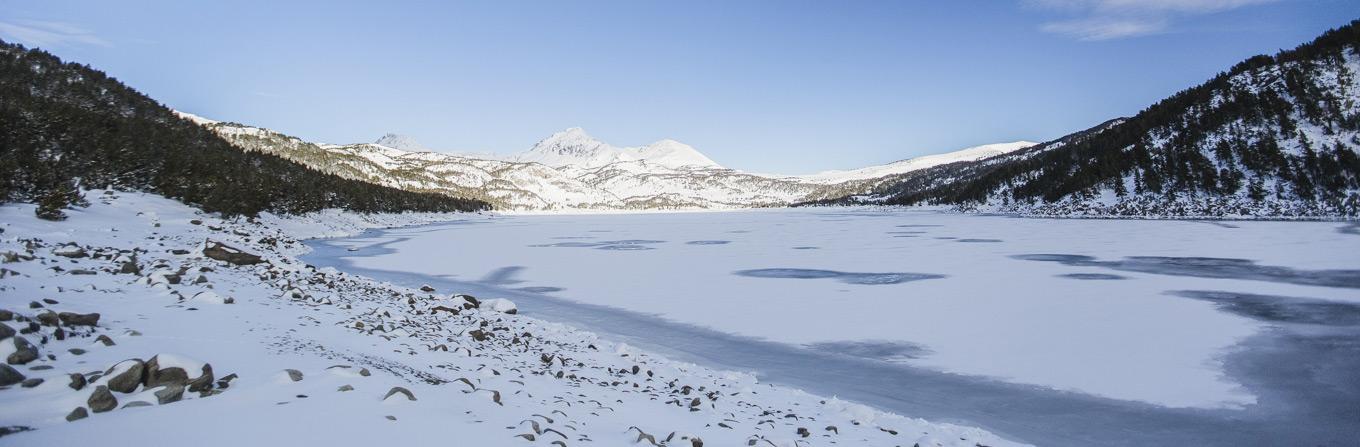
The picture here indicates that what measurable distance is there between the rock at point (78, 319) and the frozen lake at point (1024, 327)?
8.07 meters

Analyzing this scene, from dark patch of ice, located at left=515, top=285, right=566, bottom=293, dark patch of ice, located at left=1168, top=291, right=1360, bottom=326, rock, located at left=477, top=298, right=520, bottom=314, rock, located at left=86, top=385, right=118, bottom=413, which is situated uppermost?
rock, located at left=86, top=385, right=118, bottom=413

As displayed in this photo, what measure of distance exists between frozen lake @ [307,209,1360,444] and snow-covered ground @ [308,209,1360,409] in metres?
0.07

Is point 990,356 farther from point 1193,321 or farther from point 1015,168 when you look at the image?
point 1015,168

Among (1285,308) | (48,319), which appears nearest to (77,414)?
(48,319)

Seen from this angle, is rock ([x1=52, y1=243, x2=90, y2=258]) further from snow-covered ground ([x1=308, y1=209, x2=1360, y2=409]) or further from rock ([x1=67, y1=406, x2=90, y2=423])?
Result: snow-covered ground ([x1=308, y1=209, x2=1360, y2=409])

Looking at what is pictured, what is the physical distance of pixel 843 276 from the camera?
22000 millimetres

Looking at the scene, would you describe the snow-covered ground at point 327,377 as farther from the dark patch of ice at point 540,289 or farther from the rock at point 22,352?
the dark patch of ice at point 540,289

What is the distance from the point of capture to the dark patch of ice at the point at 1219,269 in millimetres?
18078

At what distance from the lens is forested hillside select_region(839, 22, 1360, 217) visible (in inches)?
2362

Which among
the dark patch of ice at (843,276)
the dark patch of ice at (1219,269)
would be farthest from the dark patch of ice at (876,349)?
the dark patch of ice at (1219,269)

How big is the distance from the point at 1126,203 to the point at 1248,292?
242 feet

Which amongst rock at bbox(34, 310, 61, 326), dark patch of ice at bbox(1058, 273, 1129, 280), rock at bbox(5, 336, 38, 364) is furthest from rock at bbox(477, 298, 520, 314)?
dark patch of ice at bbox(1058, 273, 1129, 280)

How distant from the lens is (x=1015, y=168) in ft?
418

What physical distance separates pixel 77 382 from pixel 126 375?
0.88ft
